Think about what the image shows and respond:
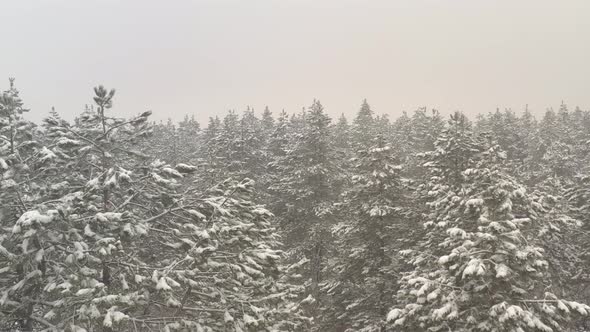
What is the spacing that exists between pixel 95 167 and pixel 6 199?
7.42 feet

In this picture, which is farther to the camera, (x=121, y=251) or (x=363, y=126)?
(x=363, y=126)

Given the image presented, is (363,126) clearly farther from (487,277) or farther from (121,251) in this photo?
(121,251)

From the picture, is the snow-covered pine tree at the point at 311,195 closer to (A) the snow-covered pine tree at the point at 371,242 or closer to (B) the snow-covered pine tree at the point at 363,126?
(A) the snow-covered pine tree at the point at 371,242

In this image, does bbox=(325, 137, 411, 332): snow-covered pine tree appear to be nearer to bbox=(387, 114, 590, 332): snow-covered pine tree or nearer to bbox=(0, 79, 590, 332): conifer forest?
bbox=(0, 79, 590, 332): conifer forest

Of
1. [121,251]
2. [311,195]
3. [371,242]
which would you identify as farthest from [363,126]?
[121,251]

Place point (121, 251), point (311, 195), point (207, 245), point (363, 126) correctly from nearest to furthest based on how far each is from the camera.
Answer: point (121, 251)
point (207, 245)
point (311, 195)
point (363, 126)

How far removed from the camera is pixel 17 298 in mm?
9805

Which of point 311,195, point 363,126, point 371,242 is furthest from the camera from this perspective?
point 363,126

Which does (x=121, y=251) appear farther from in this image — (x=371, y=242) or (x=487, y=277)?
(x=371, y=242)

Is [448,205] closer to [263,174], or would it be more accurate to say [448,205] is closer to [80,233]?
[80,233]

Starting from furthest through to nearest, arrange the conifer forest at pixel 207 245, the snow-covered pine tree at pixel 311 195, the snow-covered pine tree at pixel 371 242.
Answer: the snow-covered pine tree at pixel 311 195, the snow-covered pine tree at pixel 371 242, the conifer forest at pixel 207 245

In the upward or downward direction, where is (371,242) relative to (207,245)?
upward

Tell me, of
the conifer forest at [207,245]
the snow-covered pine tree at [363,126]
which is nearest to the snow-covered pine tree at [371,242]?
the conifer forest at [207,245]

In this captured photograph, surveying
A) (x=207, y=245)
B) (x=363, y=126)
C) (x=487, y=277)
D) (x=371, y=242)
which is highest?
(x=363, y=126)
